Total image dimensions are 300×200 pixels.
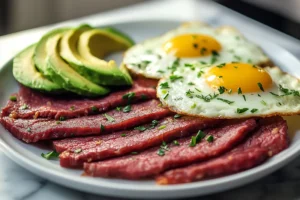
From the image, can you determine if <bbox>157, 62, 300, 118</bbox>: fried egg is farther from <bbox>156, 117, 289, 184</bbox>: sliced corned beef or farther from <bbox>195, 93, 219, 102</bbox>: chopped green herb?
<bbox>156, 117, 289, 184</bbox>: sliced corned beef

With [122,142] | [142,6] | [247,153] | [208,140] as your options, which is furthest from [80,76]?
[142,6]

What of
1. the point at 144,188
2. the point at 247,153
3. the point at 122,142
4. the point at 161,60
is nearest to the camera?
the point at 144,188

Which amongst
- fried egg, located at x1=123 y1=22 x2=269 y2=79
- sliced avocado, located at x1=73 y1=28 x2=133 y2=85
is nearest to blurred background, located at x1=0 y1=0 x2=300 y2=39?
fried egg, located at x1=123 y1=22 x2=269 y2=79

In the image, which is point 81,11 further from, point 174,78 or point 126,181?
point 126,181

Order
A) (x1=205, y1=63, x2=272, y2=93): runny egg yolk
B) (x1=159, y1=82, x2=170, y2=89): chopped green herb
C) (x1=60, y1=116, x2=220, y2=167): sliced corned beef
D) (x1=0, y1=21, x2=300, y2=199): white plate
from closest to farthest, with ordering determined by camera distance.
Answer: (x1=0, y1=21, x2=300, y2=199): white plate, (x1=60, y1=116, x2=220, y2=167): sliced corned beef, (x1=205, y1=63, x2=272, y2=93): runny egg yolk, (x1=159, y1=82, x2=170, y2=89): chopped green herb

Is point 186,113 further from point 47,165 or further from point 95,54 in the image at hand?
point 95,54

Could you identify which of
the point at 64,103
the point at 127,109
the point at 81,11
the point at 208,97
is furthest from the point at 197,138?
the point at 81,11
